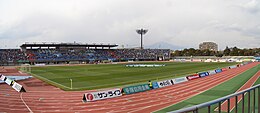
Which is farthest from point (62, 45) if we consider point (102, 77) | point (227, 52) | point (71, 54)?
point (227, 52)

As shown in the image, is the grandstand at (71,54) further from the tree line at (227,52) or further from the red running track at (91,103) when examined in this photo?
the red running track at (91,103)

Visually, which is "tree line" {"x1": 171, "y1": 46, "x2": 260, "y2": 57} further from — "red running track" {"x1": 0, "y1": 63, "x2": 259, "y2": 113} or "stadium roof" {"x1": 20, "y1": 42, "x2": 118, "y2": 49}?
"red running track" {"x1": 0, "y1": 63, "x2": 259, "y2": 113}

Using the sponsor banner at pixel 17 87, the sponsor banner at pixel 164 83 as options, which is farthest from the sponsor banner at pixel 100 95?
the sponsor banner at pixel 17 87

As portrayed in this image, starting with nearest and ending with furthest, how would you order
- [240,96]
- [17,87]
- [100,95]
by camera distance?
[240,96] < [100,95] < [17,87]

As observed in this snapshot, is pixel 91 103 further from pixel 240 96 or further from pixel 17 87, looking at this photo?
pixel 240 96

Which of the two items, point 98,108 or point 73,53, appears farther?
point 73,53

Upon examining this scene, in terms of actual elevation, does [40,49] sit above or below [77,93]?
above

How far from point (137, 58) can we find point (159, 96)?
86.2m

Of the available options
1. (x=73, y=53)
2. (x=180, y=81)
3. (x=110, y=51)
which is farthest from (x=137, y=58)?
(x=180, y=81)

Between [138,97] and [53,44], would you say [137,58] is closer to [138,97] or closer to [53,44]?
[53,44]

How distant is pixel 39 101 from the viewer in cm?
2058

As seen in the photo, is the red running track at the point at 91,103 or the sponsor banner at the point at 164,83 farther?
the sponsor banner at the point at 164,83

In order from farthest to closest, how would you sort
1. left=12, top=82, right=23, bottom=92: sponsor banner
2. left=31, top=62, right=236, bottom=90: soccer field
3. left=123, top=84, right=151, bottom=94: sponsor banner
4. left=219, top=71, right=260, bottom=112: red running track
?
left=31, top=62, right=236, bottom=90: soccer field
left=12, top=82, right=23, bottom=92: sponsor banner
left=123, top=84, right=151, bottom=94: sponsor banner
left=219, top=71, right=260, bottom=112: red running track

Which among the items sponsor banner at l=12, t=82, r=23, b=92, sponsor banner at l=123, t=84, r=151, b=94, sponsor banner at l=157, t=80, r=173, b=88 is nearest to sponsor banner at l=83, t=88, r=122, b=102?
sponsor banner at l=123, t=84, r=151, b=94
